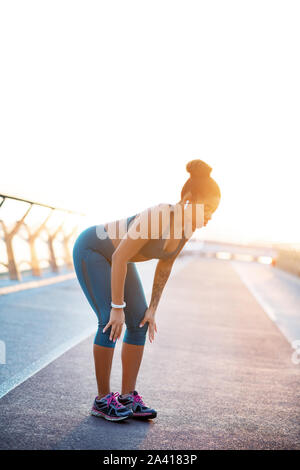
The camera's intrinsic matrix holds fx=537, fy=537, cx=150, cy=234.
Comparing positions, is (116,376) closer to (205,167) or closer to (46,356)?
(46,356)

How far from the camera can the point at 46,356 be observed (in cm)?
524

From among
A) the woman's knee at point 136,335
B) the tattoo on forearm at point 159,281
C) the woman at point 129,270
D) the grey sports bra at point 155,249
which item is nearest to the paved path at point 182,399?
the woman at point 129,270

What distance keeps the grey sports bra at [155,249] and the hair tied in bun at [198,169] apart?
1.39ft

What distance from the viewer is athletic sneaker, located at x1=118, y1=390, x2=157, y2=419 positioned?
3645mm

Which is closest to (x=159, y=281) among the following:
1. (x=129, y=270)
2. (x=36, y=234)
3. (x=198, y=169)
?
(x=129, y=270)

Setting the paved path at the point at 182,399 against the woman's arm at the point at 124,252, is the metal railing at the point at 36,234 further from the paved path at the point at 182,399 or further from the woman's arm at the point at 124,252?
the woman's arm at the point at 124,252

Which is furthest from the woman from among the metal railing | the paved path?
the metal railing

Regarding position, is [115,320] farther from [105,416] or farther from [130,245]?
[105,416]

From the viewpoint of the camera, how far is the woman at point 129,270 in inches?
134

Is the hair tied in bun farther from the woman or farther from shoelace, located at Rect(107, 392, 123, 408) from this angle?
shoelace, located at Rect(107, 392, 123, 408)

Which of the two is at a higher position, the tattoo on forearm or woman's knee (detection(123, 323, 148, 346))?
the tattoo on forearm

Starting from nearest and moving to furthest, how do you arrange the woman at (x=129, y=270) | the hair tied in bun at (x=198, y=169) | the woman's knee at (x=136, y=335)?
the woman at (x=129, y=270), the hair tied in bun at (x=198, y=169), the woman's knee at (x=136, y=335)

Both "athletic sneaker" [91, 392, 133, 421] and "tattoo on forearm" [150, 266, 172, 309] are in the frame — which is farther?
"tattoo on forearm" [150, 266, 172, 309]

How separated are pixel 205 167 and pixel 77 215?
12156mm
